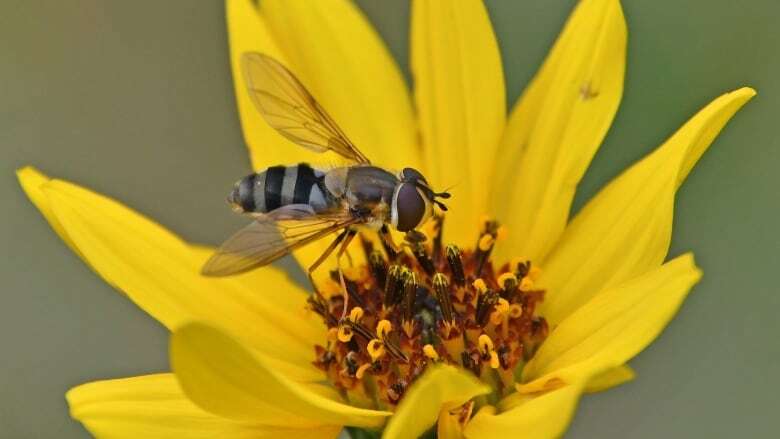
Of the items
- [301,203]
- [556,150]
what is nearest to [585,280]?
[556,150]

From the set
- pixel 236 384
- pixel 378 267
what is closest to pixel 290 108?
pixel 378 267

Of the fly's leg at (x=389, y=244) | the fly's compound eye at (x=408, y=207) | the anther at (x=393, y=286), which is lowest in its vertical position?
the anther at (x=393, y=286)

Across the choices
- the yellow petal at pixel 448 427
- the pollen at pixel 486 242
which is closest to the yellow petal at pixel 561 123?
the pollen at pixel 486 242

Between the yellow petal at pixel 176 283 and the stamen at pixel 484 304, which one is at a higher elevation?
the yellow petal at pixel 176 283

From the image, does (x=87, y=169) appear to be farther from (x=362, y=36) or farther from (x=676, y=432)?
(x=676, y=432)

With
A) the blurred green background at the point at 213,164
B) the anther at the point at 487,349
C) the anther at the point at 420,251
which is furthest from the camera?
the blurred green background at the point at 213,164

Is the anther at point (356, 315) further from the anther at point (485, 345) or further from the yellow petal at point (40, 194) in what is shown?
the yellow petal at point (40, 194)
